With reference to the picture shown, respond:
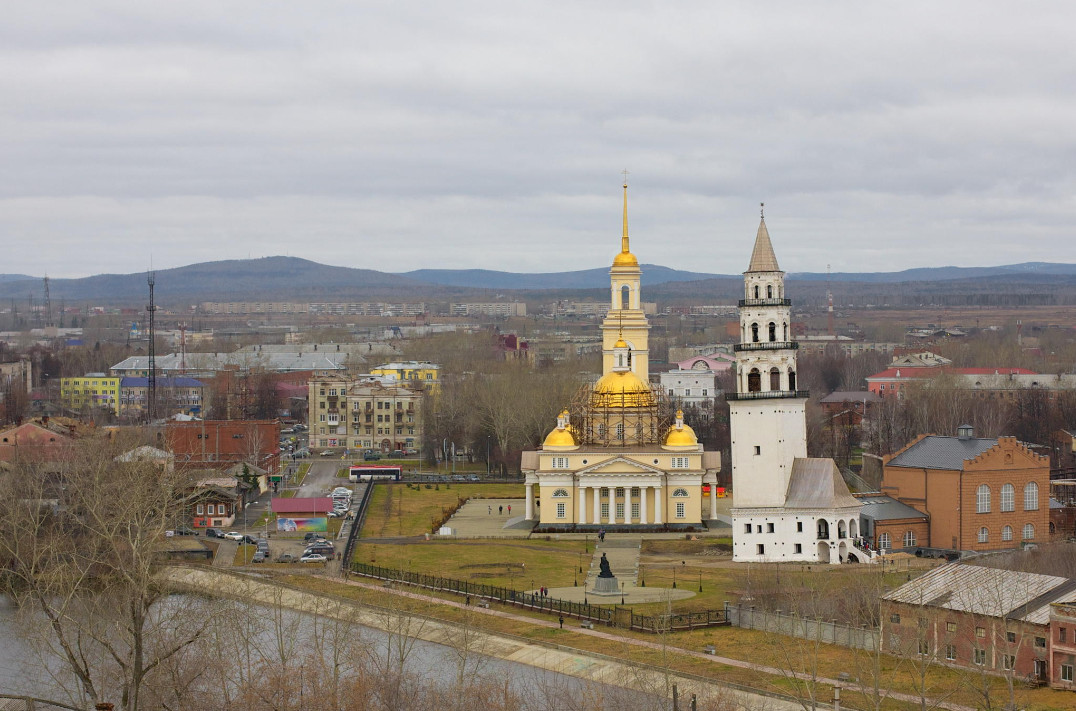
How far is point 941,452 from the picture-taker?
78.7 m

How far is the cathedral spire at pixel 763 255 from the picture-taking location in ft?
257

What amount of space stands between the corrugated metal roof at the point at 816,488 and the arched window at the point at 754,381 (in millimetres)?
3669

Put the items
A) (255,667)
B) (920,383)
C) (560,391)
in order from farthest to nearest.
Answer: (920,383), (560,391), (255,667)

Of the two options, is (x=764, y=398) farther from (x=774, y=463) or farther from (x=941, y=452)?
(x=941, y=452)

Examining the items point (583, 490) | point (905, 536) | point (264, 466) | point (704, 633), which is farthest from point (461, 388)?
point (704, 633)

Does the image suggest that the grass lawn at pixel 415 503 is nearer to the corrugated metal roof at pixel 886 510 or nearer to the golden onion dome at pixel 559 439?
the golden onion dome at pixel 559 439

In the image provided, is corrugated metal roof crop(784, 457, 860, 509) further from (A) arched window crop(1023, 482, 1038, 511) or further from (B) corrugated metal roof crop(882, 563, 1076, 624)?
(B) corrugated metal roof crop(882, 563, 1076, 624)

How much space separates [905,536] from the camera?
77.7 m

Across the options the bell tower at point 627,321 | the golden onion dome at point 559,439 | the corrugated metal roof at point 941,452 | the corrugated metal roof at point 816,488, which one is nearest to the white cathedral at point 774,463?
the corrugated metal roof at point 816,488

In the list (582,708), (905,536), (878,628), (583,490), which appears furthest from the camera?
(583,490)

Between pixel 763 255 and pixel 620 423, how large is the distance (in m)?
17.1

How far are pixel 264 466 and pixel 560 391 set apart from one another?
82.9ft

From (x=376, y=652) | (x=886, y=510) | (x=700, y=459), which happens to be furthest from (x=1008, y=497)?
(x=376, y=652)

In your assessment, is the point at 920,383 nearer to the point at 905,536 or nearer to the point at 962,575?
the point at 905,536
